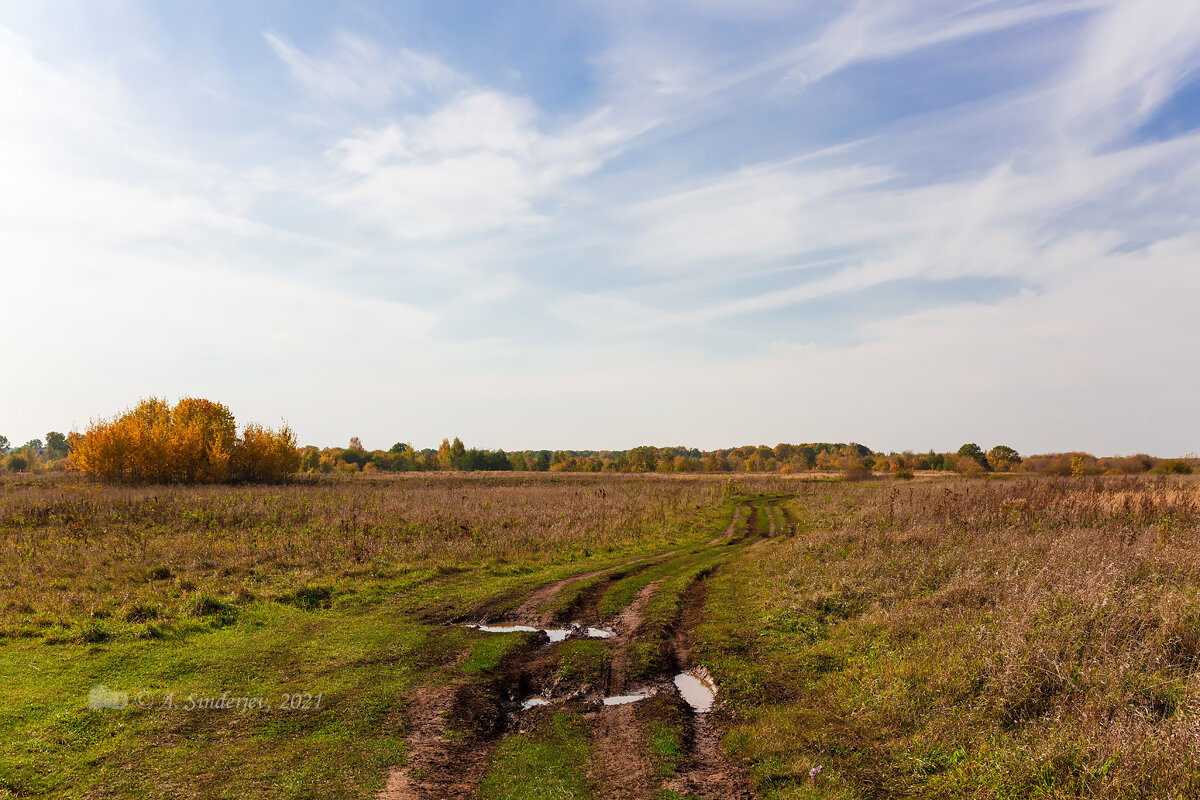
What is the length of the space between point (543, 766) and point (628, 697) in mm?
2484

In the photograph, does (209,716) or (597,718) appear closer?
(209,716)

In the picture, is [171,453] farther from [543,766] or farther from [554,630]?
[543,766]

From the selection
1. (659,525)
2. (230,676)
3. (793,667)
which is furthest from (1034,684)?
(659,525)

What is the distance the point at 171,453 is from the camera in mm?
60156

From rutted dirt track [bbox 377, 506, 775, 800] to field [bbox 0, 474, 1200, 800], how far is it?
2.0 inches

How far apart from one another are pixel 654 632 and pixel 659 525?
18.1 m

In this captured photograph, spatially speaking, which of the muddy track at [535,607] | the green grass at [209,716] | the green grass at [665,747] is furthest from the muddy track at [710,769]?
the muddy track at [535,607]

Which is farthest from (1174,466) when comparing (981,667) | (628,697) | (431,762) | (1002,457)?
(431,762)

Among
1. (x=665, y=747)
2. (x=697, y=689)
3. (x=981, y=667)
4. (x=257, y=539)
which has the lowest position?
(x=697, y=689)

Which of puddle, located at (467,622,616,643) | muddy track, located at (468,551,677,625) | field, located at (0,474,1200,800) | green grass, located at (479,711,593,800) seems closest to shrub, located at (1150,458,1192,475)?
field, located at (0,474,1200,800)

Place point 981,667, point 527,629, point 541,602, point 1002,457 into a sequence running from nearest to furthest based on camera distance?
point 981,667, point 527,629, point 541,602, point 1002,457

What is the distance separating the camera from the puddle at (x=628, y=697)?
30.8 ft

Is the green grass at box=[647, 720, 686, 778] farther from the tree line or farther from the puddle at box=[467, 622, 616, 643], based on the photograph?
the tree line

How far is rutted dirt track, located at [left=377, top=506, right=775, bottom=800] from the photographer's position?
23.1 feet
